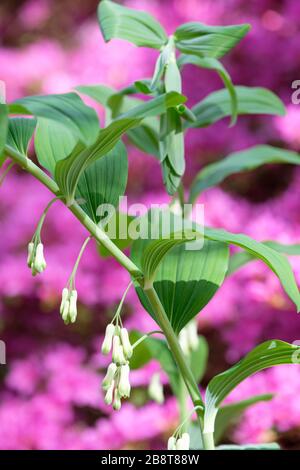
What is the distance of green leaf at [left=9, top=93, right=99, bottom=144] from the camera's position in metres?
0.48

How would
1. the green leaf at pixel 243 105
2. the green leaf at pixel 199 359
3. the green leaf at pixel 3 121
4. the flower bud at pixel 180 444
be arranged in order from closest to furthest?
the green leaf at pixel 3 121 < the flower bud at pixel 180 444 < the green leaf at pixel 243 105 < the green leaf at pixel 199 359

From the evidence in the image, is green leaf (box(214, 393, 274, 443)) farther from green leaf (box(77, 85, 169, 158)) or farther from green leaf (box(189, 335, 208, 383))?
green leaf (box(77, 85, 169, 158))

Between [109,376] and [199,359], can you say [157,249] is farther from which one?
[199,359]

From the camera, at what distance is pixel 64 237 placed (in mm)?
1503

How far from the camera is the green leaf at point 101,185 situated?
2.02ft

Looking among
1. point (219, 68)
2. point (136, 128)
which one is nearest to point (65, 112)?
point (219, 68)

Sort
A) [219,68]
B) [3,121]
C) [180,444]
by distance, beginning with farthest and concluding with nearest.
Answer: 1. [219,68]
2. [180,444]
3. [3,121]

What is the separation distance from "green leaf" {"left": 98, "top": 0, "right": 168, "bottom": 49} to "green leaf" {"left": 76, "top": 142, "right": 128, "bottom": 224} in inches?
4.4

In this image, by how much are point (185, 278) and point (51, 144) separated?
17 cm

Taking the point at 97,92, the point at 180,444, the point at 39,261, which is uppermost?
the point at 97,92

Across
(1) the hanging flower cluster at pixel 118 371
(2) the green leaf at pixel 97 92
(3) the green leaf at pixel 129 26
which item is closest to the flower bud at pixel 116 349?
(1) the hanging flower cluster at pixel 118 371

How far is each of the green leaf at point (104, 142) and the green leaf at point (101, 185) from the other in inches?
1.9

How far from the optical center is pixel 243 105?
2.77ft

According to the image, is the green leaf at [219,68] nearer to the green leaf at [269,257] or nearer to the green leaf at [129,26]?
the green leaf at [129,26]
